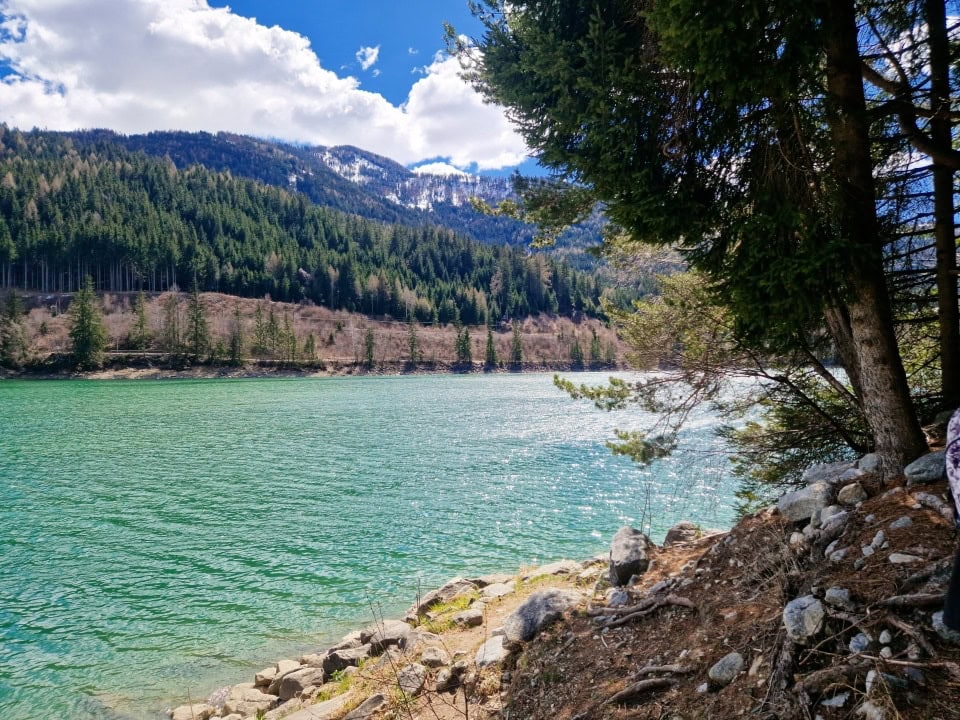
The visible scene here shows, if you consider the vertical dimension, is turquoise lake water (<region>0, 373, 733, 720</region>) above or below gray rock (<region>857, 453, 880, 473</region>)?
below

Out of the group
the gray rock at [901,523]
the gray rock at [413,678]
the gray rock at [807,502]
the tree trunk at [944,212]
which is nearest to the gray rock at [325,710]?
the gray rock at [413,678]

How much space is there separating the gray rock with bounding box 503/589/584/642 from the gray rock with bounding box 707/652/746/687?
2605mm

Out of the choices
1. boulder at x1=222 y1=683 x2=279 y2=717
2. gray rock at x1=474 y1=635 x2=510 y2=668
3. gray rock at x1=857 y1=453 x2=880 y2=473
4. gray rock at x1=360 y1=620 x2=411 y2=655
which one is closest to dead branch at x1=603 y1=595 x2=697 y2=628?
gray rock at x1=474 y1=635 x2=510 y2=668

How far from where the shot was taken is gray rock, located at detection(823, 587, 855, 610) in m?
3.62

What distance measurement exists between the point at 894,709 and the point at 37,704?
11107 mm

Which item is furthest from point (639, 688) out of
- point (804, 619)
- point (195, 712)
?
point (195, 712)

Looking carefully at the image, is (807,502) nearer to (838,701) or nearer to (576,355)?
(838,701)

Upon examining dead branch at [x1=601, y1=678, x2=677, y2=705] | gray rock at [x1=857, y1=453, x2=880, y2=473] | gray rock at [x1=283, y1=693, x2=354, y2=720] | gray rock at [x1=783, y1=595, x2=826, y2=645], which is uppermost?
gray rock at [x1=857, y1=453, x2=880, y2=473]

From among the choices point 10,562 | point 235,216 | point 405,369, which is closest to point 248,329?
point 405,369

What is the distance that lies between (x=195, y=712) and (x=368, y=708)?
373 centimetres

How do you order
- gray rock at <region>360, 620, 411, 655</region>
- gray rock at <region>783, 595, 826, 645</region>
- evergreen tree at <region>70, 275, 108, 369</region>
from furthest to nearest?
evergreen tree at <region>70, 275, 108, 369</region> → gray rock at <region>360, 620, 411, 655</region> → gray rock at <region>783, 595, 826, 645</region>

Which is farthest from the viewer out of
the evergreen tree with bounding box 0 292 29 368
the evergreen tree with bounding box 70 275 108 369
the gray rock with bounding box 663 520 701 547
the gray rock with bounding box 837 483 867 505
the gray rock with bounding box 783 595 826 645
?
the evergreen tree with bounding box 70 275 108 369

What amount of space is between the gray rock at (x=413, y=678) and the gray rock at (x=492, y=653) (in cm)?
64

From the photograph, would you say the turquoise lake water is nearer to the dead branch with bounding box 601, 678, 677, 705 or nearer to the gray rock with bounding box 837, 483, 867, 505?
the gray rock with bounding box 837, 483, 867, 505
